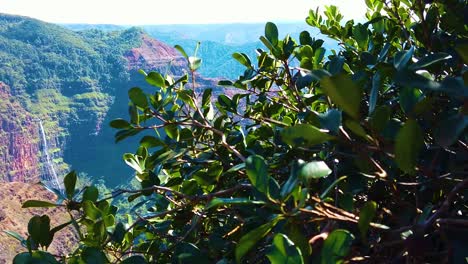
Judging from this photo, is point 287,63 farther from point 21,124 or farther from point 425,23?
point 21,124

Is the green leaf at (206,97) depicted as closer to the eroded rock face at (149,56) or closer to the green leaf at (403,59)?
the green leaf at (403,59)

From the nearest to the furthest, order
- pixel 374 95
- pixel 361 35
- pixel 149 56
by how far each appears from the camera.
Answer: pixel 374 95, pixel 361 35, pixel 149 56

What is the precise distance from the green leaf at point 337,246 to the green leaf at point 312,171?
0.15 feet

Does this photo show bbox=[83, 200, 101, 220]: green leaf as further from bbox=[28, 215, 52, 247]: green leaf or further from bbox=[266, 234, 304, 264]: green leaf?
bbox=[266, 234, 304, 264]: green leaf

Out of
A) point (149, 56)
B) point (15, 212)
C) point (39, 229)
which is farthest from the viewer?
point (149, 56)

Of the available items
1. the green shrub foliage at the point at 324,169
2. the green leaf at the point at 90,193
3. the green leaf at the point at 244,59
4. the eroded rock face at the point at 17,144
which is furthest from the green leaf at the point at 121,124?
the eroded rock face at the point at 17,144

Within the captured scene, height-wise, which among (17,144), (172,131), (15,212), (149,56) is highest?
(172,131)

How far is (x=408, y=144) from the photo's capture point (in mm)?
392

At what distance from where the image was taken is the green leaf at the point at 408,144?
383 millimetres

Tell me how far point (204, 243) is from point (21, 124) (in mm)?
42295

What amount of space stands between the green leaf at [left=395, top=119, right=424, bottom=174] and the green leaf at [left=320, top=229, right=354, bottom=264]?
9 centimetres

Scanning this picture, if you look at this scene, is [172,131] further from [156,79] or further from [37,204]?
[37,204]

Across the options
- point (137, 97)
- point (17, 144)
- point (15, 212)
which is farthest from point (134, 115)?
point (17, 144)

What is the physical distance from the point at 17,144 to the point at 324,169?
1668 inches
